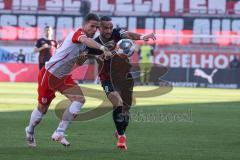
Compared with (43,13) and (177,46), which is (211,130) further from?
(43,13)

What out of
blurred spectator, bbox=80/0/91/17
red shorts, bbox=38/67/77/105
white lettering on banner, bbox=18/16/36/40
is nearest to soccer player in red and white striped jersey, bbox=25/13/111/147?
red shorts, bbox=38/67/77/105

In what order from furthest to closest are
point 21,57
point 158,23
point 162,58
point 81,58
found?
point 158,23
point 21,57
point 162,58
point 81,58

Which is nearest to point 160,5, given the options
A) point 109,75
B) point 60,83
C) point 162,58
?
point 162,58

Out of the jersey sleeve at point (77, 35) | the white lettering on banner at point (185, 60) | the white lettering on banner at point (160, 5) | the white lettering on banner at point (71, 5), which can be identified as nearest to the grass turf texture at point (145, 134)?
the jersey sleeve at point (77, 35)

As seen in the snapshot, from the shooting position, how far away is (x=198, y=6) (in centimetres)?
5119

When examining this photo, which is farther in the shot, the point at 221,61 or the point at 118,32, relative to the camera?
the point at 221,61

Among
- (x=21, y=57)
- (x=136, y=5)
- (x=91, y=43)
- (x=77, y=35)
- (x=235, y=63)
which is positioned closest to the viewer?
(x=91, y=43)

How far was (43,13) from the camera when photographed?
2002 inches

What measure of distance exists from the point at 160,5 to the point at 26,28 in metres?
9.15

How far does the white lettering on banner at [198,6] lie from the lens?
50781 mm

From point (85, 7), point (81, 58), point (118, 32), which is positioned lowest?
point (81, 58)

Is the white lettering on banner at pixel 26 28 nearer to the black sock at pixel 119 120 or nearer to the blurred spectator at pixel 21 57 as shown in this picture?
the blurred spectator at pixel 21 57

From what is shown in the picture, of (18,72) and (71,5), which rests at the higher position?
(71,5)

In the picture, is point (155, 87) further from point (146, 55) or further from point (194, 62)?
point (194, 62)
